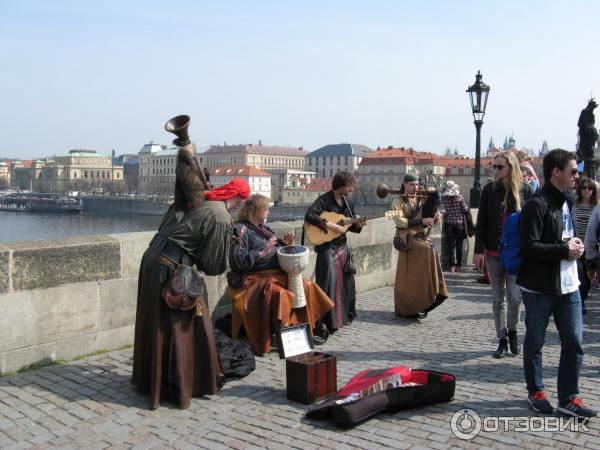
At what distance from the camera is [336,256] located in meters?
7.10

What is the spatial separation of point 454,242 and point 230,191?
7044mm

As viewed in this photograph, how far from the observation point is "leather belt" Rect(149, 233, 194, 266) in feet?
15.3

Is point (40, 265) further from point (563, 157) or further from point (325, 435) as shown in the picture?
point (563, 157)

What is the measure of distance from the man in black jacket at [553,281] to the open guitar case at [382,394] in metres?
0.64

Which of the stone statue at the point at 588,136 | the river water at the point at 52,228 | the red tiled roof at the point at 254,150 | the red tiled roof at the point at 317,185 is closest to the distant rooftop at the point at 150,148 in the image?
the red tiled roof at the point at 254,150

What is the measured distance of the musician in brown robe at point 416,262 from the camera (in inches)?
292

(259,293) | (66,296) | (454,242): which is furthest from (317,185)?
(66,296)

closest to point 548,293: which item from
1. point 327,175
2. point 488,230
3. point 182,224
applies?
point 488,230

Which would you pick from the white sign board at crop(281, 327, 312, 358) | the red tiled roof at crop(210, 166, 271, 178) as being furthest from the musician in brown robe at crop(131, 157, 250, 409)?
the red tiled roof at crop(210, 166, 271, 178)

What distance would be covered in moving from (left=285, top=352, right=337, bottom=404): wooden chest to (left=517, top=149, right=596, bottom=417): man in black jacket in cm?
137

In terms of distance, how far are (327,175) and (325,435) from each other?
169 meters

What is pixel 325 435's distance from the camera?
13.3 ft

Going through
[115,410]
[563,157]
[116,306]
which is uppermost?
[563,157]

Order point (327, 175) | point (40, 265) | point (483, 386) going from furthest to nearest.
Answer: point (327, 175), point (40, 265), point (483, 386)
